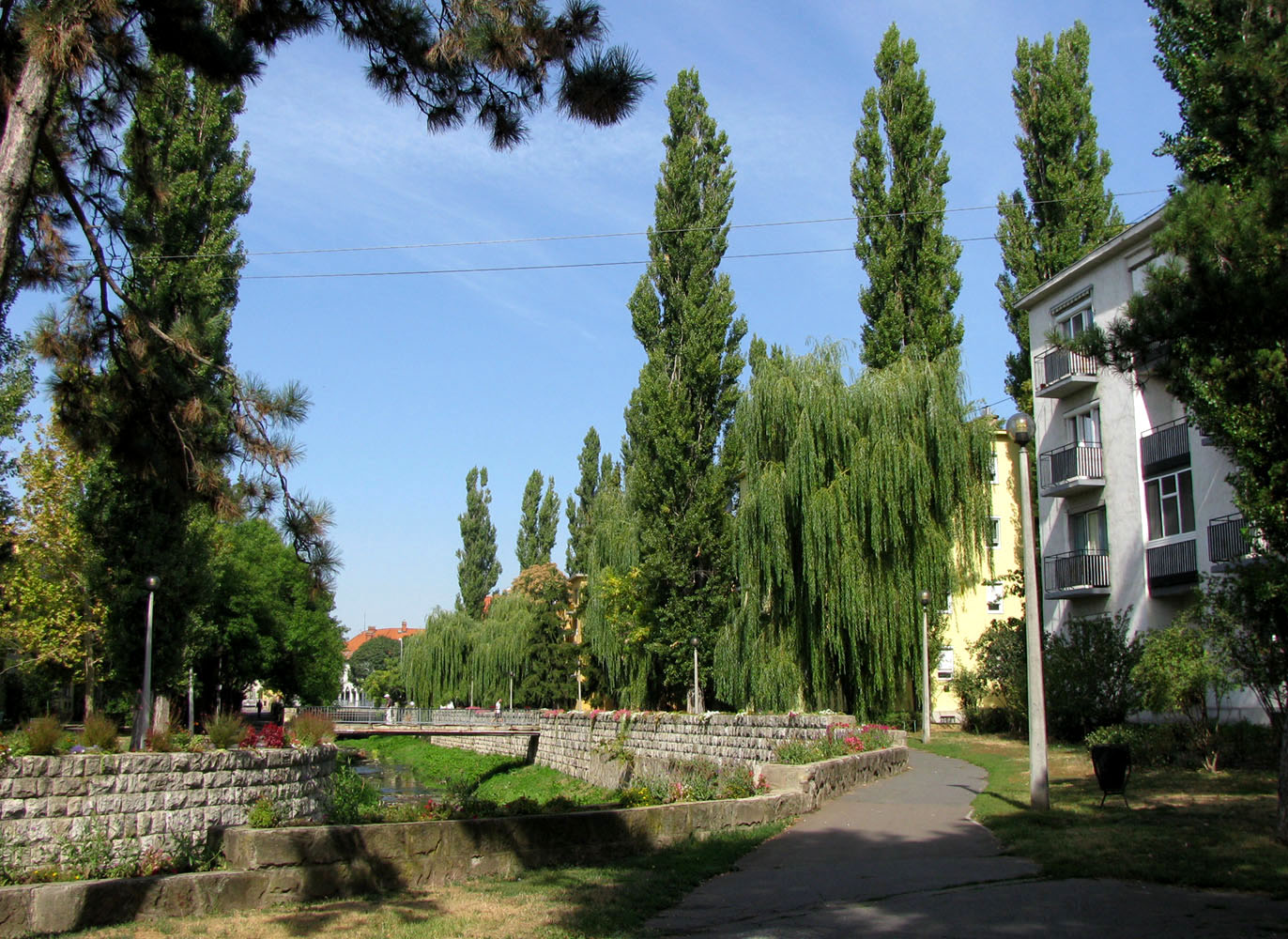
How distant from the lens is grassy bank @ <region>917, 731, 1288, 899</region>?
7.78 meters

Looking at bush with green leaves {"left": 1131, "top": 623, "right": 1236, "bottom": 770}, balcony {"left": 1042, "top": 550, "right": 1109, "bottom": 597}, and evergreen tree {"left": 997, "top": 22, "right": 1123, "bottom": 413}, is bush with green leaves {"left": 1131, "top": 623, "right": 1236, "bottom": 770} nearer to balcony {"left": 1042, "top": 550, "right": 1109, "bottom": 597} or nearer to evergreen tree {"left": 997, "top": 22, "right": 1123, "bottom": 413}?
balcony {"left": 1042, "top": 550, "right": 1109, "bottom": 597}

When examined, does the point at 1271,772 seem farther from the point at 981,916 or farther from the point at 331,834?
the point at 331,834

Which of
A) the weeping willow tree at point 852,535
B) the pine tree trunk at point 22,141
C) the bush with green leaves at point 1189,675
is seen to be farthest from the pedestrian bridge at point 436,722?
the pine tree trunk at point 22,141

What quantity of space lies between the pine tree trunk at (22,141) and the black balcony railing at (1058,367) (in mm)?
25087

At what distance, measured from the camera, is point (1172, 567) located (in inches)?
949

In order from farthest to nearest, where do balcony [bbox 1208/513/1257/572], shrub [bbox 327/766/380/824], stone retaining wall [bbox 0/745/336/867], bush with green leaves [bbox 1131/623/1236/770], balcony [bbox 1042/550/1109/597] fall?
balcony [bbox 1042/550/1109/597]
balcony [bbox 1208/513/1257/572]
bush with green leaves [bbox 1131/623/1236/770]
stone retaining wall [bbox 0/745/336/867]
shrub [bbox 327/766/380/824]

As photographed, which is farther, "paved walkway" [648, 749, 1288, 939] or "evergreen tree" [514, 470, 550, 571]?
"evergreen tree" [514, 470, 550, 571]

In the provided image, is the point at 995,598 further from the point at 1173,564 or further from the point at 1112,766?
the point at 1112,766

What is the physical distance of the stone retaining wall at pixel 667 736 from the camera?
19.9 metres

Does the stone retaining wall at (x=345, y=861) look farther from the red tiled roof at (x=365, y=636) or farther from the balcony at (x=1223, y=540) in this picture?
the red tiled roof at (x=365, y=636)

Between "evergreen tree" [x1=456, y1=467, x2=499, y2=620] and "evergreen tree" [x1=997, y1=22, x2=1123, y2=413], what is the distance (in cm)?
4314

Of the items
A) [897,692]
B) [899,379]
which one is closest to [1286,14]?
[899,379]

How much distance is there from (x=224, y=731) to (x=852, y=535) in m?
14.2

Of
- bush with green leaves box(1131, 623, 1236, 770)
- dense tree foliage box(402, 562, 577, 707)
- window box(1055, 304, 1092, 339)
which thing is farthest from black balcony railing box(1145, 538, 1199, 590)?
dense tree foliage box(402, 562, 577, 707)
